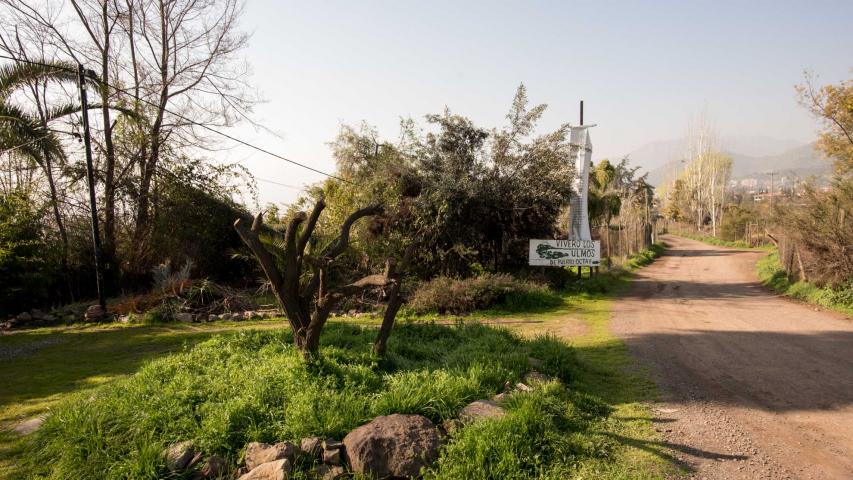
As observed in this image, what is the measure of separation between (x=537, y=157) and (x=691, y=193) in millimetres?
54442

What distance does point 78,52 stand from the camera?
1395 cm

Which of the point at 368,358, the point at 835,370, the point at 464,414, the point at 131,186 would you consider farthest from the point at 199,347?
the point at 131,186

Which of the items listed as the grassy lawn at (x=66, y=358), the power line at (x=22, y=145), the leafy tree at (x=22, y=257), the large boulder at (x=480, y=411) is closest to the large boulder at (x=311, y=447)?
the large boulder at (x=480, y=411)

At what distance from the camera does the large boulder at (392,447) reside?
3584 mm

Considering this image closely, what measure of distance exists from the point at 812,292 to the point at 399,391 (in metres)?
11.4

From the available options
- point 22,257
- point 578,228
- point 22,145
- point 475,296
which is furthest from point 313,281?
point 578,228

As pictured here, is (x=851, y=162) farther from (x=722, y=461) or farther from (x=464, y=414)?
(x=464, y=414)

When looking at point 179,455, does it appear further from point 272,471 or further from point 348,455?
point 348,455

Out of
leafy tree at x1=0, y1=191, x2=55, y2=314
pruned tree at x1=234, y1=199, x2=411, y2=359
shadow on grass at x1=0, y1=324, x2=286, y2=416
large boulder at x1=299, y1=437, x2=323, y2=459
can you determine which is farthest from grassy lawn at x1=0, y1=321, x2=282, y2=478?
pruned tree at x1=234, y1=199, x2=411, y2=359

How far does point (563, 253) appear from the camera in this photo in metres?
13.0

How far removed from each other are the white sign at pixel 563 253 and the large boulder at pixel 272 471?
33.2 ft

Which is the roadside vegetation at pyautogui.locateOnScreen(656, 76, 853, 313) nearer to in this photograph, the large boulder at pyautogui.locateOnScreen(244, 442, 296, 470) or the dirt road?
the dirt road

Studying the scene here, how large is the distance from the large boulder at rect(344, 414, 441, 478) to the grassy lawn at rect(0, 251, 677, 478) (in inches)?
7.1

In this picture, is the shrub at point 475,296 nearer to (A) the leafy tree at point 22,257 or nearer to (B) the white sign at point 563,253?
(B) the white sign at point 563,253
